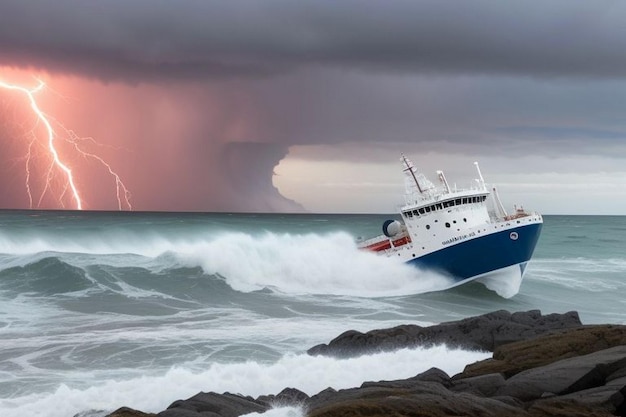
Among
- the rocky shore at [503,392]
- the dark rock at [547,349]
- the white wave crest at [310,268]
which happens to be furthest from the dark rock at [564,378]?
the white wave crest at [310,268]

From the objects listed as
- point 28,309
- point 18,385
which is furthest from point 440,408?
point 28,309

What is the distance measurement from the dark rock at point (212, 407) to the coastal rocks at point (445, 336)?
6456mm

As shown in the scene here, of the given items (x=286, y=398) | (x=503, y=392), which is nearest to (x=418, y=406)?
(x=503, y=392)

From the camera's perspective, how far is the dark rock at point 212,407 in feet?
33.8

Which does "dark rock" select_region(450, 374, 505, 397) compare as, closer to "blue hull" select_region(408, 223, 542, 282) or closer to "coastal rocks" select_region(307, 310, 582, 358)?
"coastal rocks" select_region(307, 310, 582, 358)

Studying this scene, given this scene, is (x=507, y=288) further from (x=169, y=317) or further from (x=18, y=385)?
(x=18, y=385)

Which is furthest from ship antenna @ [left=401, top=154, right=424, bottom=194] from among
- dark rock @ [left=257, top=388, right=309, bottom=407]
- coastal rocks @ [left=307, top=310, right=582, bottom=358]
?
dark rock @ [left=257, top=388, right=309, bottom=407]

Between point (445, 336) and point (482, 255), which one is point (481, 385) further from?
point (482, 255)

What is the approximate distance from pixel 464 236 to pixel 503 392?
25847mm

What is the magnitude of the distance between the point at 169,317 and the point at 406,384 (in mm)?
17850

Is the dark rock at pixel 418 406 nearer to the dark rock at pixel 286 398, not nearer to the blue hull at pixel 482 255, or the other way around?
the dark rock at pixel 286 398

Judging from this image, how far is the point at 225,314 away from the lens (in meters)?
28.3

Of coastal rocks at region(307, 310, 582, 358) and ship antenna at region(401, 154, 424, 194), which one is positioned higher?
ship antenna at region(401, 154, 424, 194)

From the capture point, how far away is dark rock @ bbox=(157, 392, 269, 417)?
33.8 feet
